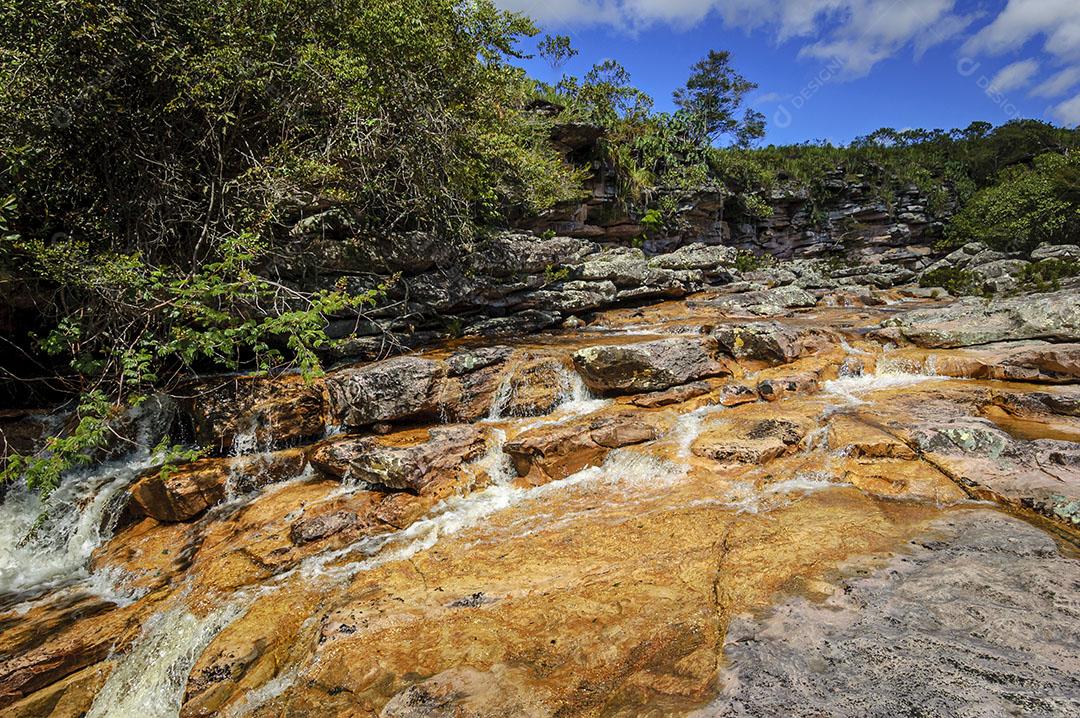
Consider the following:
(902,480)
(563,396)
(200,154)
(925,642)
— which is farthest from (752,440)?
(200,154)

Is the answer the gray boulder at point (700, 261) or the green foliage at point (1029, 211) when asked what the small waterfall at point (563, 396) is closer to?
the gray boulder at point (700, 261)

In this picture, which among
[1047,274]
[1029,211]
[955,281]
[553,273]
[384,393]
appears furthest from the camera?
[1029,211]

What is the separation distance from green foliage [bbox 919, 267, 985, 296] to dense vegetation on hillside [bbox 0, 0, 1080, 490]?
17.5 meters

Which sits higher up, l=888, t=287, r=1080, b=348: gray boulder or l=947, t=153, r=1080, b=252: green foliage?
l=947, t=153, r=1080, b=252: green foliage

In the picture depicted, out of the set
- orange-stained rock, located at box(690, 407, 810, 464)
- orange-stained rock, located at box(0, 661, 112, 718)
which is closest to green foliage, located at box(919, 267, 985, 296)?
orange-stained rock, located at box(690, 407, 810, 464)

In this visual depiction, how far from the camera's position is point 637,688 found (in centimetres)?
296

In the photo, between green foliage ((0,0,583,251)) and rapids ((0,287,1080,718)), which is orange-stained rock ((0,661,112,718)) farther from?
green foliage ((0,0,583,251))

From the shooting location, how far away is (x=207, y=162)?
893 centimetres

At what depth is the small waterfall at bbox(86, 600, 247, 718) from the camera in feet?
13.7

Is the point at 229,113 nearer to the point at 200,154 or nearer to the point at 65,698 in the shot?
the point at 200,154

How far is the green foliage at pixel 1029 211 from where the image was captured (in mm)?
26219

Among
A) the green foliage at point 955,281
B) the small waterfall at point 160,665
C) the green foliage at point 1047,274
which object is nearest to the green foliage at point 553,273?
the small waterfall at point 160,665

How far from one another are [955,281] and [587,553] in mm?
23507

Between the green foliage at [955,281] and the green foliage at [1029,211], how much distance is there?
9309 millimetres
